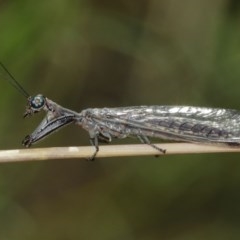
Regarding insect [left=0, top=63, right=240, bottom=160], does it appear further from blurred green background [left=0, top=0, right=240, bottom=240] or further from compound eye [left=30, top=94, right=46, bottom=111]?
blurred green background [left=0, top=0, right=240, bottom=240]

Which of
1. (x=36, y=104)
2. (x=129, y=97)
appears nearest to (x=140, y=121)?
(x=36, y=104)

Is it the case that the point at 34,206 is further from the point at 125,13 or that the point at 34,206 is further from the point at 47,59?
the point at 125,13

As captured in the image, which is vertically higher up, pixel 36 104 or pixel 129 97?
pixel 129 97

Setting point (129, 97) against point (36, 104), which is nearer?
point (36, 104)

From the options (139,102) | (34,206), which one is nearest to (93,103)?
(139,102)

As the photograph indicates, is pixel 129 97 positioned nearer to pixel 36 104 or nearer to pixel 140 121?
pixel 140 121
